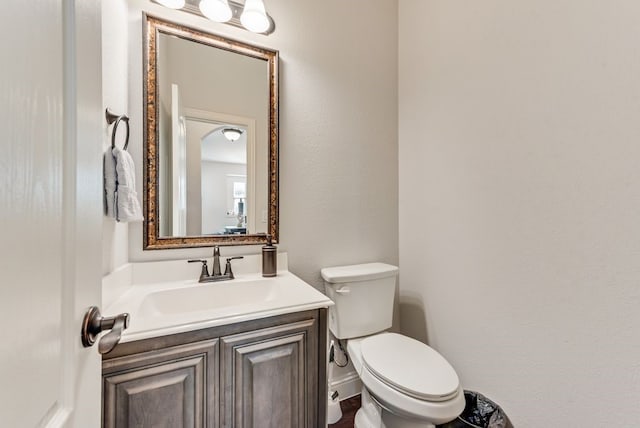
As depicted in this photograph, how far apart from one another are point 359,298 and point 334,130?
1.00 m

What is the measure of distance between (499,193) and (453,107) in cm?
56

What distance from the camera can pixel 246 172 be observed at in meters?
1.42

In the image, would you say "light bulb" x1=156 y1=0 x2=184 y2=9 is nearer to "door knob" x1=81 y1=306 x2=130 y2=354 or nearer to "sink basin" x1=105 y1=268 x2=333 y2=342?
"sink basin" x1=105 y1=268 x2=333 y2=342

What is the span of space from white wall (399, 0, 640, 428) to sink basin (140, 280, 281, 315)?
3.41 ft

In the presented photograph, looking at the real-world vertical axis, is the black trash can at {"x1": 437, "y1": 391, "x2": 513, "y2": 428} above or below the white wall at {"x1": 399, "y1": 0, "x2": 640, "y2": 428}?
below

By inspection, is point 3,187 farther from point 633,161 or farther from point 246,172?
point 633,161

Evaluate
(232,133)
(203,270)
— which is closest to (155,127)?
(232,133)

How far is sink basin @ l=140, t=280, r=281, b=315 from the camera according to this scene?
1074 millimetres

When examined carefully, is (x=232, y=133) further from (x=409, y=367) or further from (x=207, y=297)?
(x=409, y=367)

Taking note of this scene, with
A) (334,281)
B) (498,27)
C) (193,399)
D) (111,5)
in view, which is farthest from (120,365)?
(498,27)

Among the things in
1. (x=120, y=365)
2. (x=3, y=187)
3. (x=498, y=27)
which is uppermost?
(x=498, y=27)

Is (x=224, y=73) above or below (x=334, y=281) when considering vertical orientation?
above

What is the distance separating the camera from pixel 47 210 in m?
0.36

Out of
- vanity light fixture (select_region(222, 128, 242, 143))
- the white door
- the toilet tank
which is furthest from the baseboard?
vanity light fixture (select_region(222, 128, 242, 143))
